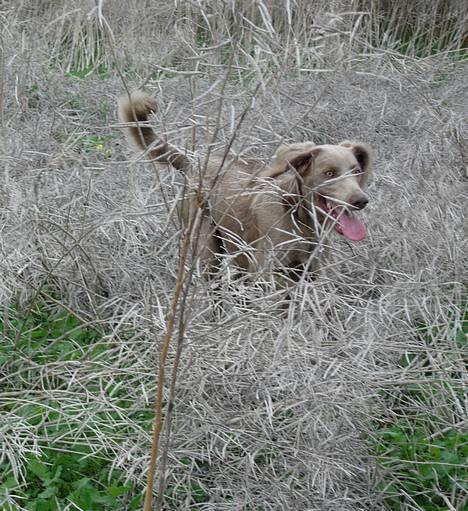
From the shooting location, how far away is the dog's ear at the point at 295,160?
4.54 metres

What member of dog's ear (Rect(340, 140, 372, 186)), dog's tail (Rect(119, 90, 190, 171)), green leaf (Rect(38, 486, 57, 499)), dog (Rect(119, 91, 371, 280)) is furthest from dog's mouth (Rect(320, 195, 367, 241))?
green leaf (Rect(38, 486, 57, 499))

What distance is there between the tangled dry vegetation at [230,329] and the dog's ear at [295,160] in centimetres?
26

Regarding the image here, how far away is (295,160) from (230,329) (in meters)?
1.34

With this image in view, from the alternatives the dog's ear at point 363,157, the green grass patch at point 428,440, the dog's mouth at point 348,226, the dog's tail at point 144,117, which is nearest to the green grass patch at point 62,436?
the dog's tail at point 144,117

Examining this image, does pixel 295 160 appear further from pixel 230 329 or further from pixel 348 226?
pixel 230 329

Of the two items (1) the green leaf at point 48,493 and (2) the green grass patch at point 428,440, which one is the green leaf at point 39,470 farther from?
(2) the green grass patch at point 428,440

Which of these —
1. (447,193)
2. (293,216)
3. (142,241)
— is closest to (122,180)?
(142,241)

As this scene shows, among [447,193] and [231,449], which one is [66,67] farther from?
[231,449]

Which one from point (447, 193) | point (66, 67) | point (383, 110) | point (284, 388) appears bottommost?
point (66, 67)

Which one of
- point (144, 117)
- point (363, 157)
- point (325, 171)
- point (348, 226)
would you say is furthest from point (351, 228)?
point (144, 117)

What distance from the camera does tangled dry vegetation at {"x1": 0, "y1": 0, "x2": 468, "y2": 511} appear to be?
3180 mm

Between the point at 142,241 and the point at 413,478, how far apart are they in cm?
206

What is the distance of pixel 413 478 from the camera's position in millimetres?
3434

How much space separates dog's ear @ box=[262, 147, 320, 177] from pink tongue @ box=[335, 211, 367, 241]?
33cm
